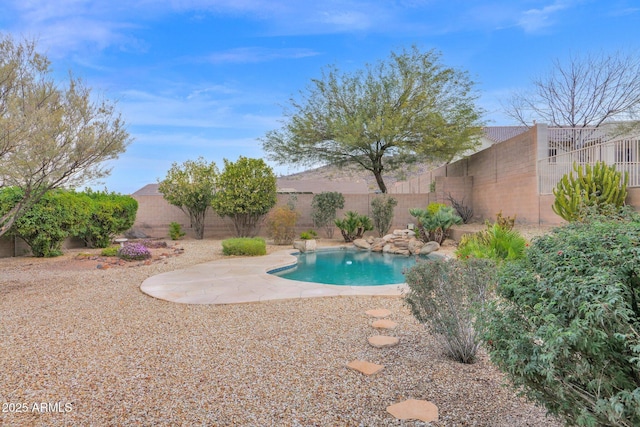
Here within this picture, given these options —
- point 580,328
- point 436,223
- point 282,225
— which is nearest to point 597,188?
point 436,223

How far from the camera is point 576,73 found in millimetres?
16516

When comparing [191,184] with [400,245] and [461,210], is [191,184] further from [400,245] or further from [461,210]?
[461,210]

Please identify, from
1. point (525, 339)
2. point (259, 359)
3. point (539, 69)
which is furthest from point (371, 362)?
point (539, 69)

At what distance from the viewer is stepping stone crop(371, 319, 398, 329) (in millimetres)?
3943

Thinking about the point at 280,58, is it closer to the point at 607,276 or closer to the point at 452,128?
the point at 452,128

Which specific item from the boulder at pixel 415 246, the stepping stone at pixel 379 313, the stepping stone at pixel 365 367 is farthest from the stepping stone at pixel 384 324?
the boulder at pixel 415 246

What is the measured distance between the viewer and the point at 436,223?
11523 millimetres

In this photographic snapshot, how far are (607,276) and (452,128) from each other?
13517 mm

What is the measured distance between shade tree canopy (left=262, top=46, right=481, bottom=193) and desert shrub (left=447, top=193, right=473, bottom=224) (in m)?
2.15

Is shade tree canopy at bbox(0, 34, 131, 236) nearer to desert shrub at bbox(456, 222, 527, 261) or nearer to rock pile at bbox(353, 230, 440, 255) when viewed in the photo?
desert shrub at bbox(456, 222, 527, 261)

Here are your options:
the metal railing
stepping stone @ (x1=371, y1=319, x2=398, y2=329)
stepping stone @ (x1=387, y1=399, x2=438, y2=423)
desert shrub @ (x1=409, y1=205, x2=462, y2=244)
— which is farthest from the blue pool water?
the metal railing

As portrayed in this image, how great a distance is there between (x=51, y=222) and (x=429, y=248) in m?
10.4

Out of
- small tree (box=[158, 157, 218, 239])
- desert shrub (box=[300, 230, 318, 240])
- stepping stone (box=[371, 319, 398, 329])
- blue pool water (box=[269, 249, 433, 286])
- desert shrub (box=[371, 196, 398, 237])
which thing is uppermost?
small tree (box=[158, 157, 218, 239])

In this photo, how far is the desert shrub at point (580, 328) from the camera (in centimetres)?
130
